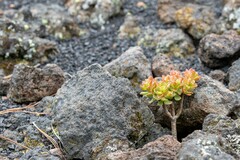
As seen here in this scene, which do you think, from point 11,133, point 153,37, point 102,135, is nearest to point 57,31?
point 153,37

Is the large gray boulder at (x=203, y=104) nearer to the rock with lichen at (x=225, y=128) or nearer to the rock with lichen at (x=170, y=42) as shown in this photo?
the rock with lichen at (x=225, y=128)

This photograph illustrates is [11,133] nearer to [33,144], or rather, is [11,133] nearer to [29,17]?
[33,144]

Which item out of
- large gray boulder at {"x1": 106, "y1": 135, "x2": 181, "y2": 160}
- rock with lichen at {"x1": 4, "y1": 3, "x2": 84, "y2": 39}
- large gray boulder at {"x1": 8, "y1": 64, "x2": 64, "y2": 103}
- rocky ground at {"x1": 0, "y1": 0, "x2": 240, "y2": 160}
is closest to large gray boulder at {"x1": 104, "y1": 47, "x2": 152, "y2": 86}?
rocky ground at {"x1": 0, "y1": 0, "x2": 240, "y2": 160}

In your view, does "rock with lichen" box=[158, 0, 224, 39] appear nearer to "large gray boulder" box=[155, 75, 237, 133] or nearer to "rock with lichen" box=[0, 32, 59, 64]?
"rock with lichen" box=[0, 32, 59, 64]

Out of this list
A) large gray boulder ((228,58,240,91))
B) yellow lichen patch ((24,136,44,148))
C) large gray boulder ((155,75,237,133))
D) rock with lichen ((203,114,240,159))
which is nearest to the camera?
rock with lichen ((203,114,240,159))

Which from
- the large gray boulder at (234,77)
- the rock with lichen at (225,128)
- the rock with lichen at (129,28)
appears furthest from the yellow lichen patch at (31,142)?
the rock with lichen at (129,28)

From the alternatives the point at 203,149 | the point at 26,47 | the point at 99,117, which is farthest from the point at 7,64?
the point at 203,149
